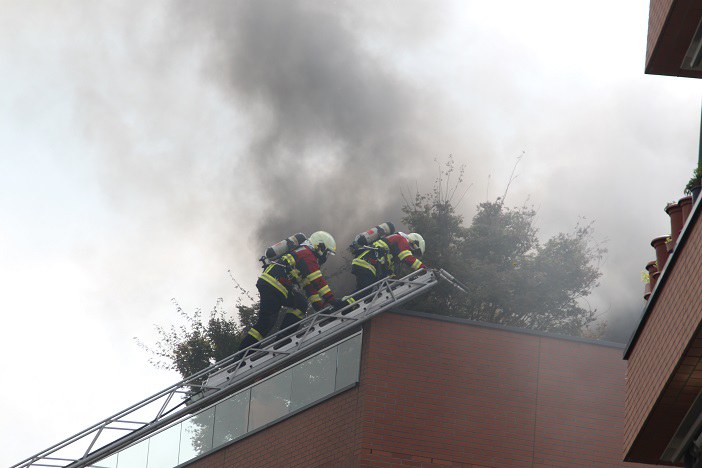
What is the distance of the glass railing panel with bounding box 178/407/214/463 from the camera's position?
1692 centimetres

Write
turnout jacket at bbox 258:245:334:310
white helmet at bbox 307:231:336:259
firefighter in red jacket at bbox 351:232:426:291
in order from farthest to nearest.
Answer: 1. firefighter in red jacket at bbox 351:232:426:291
2. white helmet at bbox 307:231:336:259
3. turnout jacket at bbox 258:245:334:310

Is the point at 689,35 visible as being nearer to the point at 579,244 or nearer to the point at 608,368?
the point at 608,368

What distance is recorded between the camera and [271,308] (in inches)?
696

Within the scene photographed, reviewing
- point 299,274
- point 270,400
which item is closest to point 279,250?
point 299,274

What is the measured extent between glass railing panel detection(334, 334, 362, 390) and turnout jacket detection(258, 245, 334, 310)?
181cm

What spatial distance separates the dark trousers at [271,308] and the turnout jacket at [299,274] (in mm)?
92

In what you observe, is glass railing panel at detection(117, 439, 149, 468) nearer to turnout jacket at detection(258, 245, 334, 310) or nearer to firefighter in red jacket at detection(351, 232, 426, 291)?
turnout jacket at detection(258, 245, 334, 310)

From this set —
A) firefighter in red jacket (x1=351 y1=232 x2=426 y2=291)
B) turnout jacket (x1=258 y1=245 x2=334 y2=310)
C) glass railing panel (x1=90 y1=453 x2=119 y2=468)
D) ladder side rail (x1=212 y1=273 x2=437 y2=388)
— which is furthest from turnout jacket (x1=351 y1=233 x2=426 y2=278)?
glass railing panel (x1=90 y1=453 x2=119 y2=468)

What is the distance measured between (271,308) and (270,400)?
1.90m

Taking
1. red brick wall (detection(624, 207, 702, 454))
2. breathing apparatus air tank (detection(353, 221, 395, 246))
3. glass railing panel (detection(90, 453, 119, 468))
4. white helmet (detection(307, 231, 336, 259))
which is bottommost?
red brick wall (detection(624, 207, 702, 454))

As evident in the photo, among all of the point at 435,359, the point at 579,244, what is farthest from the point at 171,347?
the point at 435,359

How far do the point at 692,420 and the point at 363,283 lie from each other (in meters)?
9.02

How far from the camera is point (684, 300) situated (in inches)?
335

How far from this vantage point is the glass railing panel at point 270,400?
1594 cm
